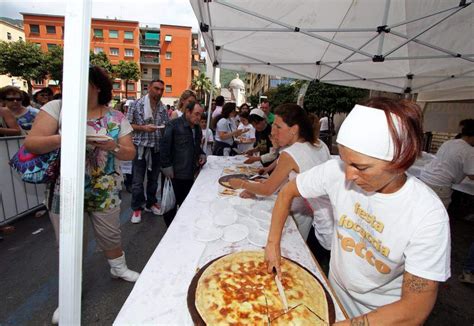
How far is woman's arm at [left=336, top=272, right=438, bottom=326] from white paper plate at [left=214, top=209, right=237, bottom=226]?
1.01 metres

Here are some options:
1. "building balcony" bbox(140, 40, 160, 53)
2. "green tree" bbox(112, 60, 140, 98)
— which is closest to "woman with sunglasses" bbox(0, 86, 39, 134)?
"green tree" bbox(112, 60, 140, 98)

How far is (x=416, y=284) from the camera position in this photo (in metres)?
0.86

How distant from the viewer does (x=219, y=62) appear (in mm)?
5086

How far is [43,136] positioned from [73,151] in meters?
1.00

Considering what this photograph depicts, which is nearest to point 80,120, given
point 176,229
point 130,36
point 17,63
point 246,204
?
point 176,229

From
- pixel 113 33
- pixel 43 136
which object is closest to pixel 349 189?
pixel 43 136

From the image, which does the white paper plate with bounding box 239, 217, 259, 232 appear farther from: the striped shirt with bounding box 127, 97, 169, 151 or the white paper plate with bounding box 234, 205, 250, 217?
the striped shirt with bounding box 127, 97, 169, 151

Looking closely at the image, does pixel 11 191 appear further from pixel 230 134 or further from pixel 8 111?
pixel 230 134

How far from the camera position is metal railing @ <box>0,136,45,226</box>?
11.5 ft

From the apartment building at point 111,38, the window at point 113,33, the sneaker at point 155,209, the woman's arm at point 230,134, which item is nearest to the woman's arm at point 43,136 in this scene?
the sneaker at point 155,209

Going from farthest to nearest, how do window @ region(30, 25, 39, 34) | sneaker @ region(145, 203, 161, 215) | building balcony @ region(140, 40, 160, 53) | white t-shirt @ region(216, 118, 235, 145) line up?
building balcony @ region(140, 40, 160, 53), window @ region(30, 25, 39, 34), white t-shirt @ region(216, 118, 235, 145), sneaker @ region(145, 203, 161, 215)

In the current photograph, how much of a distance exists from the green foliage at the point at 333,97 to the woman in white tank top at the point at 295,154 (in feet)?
44.0

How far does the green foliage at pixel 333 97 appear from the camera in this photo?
14.6 meters

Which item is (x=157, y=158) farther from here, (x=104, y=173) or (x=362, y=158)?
(x=362, y=158)
